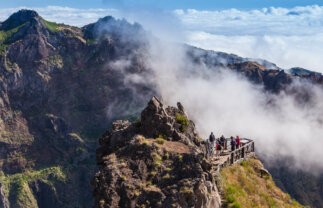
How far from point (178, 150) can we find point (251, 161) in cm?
2354

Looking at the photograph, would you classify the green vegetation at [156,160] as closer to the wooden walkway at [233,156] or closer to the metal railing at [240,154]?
the wooden walkway at [233,156]

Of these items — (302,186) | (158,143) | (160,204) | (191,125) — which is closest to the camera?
(160,204)

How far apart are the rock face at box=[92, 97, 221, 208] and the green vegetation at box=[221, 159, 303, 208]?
5.93 meters

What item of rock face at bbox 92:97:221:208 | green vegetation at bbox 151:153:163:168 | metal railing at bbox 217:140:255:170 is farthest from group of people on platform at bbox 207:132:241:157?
green vegetation at bbox 151:153:163:168

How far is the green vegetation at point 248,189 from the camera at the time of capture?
3190cm

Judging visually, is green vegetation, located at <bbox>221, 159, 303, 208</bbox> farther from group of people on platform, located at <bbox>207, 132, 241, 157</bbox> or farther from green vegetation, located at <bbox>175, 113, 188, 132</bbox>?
green vegetation, located at <bbox>175, 113, 188, 132</bbox>

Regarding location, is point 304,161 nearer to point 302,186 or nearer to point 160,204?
point 302,186

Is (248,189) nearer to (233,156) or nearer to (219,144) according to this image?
(233,156)

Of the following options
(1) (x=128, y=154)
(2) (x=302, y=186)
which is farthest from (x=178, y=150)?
(2) (x=302, y=186)

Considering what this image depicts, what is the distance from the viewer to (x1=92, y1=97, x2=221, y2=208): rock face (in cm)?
2222

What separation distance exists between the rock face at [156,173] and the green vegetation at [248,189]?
593 cm

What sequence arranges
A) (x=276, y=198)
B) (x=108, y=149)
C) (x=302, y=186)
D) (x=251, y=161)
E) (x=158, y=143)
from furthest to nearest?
(x=302, y=186) → (x=251, y=161) → (x=276, y=198) → (x=108, y=149) → (x=158, y=143)

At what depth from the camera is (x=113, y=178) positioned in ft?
75.9

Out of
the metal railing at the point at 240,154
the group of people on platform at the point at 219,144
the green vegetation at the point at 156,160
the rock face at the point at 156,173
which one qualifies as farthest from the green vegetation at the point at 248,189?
the green vegetation at the point at 156,160
